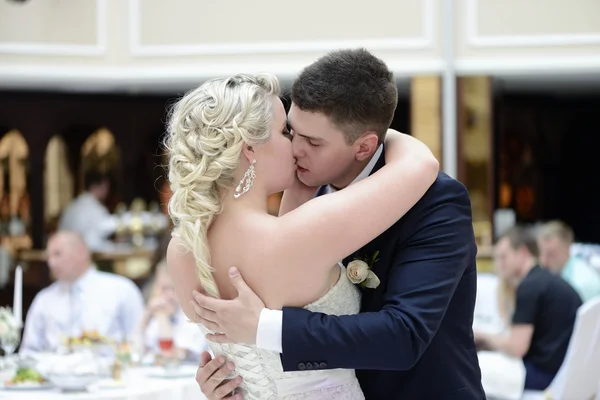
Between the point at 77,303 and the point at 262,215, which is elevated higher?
the point at 262,215

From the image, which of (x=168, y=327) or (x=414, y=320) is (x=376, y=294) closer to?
(x=414, y=320)

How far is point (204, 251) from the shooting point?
1864mm

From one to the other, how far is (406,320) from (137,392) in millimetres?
2188

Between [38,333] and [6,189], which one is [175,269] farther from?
[6,189]

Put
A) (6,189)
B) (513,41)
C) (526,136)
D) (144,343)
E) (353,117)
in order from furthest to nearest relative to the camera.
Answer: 1. (526,136)
2. (6,189)
3. (513,41)
4. (144,343)
5. (353,117)

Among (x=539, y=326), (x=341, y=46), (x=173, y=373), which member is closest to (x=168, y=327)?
(x=173, y=373)

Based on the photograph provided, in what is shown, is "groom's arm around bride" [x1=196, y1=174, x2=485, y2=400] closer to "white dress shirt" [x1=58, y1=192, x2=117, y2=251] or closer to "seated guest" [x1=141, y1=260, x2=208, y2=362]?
"seated guest" [x1=141, y1=260, x2=208, y2=362]

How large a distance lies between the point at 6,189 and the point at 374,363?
34.0 feet

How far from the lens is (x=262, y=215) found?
1883 millimetres

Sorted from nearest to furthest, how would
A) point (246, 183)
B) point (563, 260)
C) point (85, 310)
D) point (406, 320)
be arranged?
point (406, 320), point (246, 183), point (85, 310), point (563, 260)

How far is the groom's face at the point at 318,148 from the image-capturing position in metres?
1.95

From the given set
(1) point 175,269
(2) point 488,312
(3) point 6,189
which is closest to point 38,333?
(2) point 488,312

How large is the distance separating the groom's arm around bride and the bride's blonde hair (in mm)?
142

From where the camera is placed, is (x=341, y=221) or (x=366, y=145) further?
(x=366, y=145)
